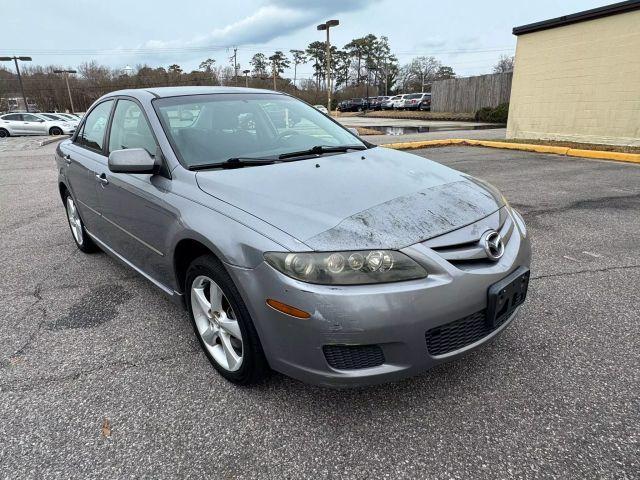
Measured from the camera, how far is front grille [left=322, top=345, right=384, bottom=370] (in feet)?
6.17

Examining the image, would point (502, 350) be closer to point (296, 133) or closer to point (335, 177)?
point (335, 177)

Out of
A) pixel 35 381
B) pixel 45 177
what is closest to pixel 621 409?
pixel 35 381

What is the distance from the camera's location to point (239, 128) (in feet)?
10.1

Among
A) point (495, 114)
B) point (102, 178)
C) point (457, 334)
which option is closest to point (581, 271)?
point (457, 334)

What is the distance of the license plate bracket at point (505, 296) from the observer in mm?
2055

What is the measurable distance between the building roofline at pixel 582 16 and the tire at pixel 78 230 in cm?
1209

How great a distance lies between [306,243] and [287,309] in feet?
0.96

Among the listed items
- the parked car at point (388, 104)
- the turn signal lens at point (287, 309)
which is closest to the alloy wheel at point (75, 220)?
the turn signal lens at point (287, 309)

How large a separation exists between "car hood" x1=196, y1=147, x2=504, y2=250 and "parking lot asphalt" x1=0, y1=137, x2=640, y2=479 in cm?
88

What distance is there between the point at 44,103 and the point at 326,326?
244 feet

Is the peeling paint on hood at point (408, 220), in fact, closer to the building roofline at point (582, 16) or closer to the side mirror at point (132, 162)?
the side mirror at point (132, 162)

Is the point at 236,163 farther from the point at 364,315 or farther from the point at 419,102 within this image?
the point at 419,102

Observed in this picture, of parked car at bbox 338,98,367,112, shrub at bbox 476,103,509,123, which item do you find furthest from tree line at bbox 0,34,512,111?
shrub at bbox 476,103,509,123

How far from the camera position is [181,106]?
10.1ft
